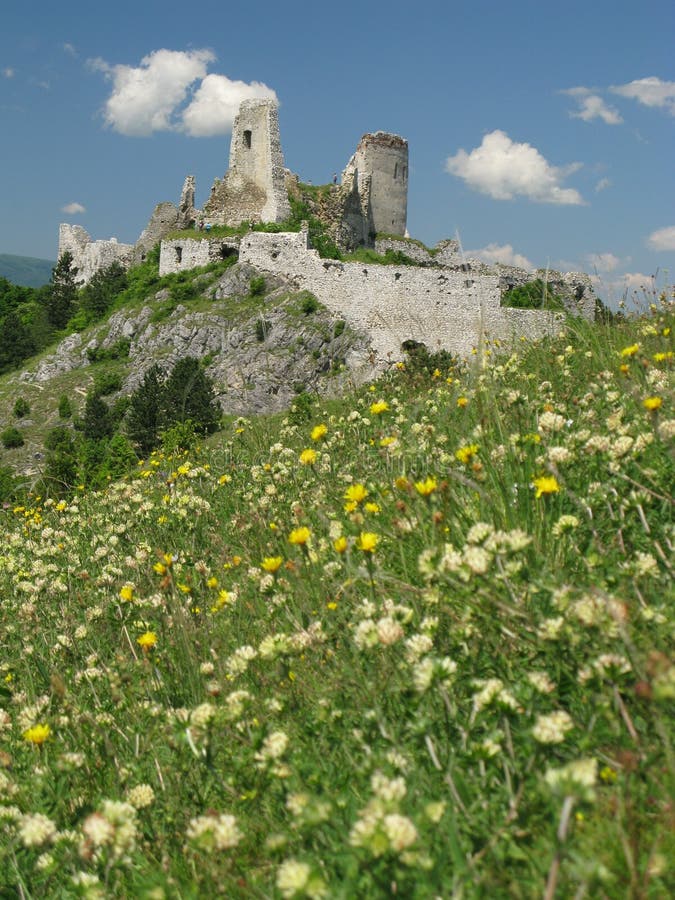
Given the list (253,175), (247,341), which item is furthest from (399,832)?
(253,175)

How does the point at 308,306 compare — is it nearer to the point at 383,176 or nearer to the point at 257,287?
the point at 257,287

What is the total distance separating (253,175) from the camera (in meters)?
32.4

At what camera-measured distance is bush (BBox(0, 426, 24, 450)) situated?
23141mm

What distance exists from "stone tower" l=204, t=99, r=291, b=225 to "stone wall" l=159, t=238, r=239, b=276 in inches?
140

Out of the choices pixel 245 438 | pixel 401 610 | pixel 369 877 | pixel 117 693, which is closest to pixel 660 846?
pixel 369 877

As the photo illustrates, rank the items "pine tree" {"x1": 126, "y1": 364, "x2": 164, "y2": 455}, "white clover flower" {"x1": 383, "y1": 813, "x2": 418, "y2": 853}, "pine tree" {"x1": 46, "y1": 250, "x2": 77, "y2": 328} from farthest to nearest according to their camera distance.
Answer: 1. "pine tree" {"x1": 46, "y1": 250, "x2": 77, "y2": 328}
2. "pine tree" {"x1": 126, "y1": 364, "x2": 164, "y2": 455}
3. "white clover flower" {"x1": 383, "y1": 813, "x2": 418, "y2": 853}

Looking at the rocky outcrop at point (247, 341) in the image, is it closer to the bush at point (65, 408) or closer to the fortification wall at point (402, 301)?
the fortification wall at point (402, 301)

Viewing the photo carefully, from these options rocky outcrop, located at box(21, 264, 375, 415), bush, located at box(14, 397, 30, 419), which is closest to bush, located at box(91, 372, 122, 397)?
rocky outcrop, located at box(21, 264, 375, 415)

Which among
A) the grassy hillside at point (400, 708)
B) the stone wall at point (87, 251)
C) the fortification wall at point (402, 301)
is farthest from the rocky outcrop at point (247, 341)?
the grassy hillside at point (400, 708)

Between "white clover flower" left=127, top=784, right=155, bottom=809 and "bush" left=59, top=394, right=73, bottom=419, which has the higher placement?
"bush" left=59, top=394, right=73, bottom=419

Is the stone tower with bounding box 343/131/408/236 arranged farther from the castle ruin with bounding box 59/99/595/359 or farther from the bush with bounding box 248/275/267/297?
the bush with bounding box 248/275/267/297

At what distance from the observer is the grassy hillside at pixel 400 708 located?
1419mm

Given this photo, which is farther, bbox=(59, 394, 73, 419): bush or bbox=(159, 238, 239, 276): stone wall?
bbox=(159, 238, 239, 276): stone wall

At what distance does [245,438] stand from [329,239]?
86.8ft
